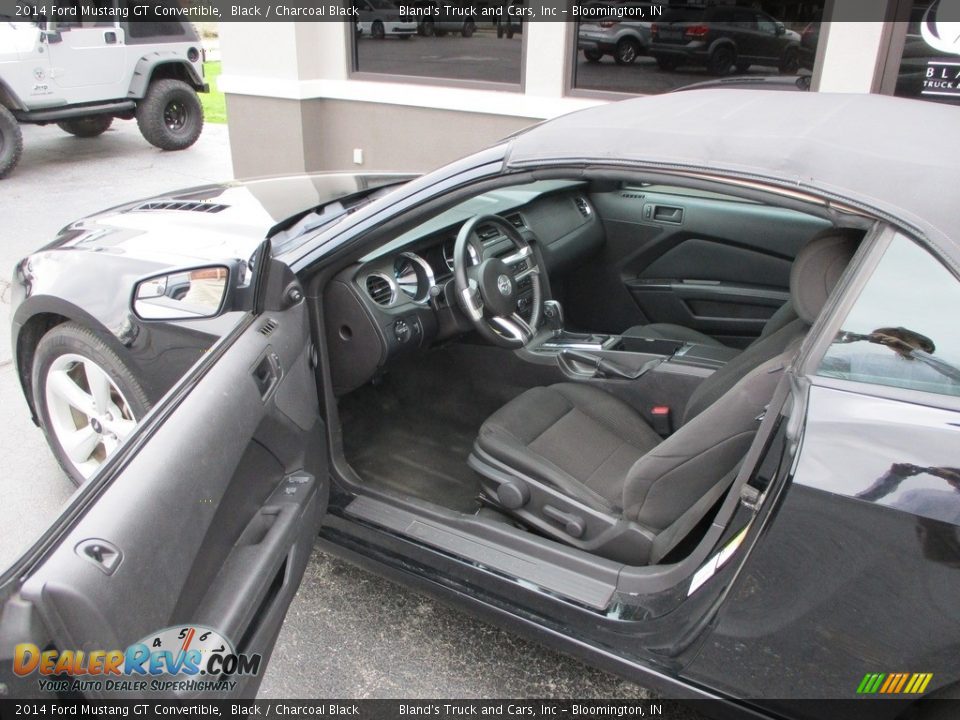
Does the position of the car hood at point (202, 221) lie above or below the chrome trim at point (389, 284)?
above

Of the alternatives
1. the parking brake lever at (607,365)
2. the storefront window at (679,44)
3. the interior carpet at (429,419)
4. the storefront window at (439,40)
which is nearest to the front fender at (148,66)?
the storefront window at (439,40)

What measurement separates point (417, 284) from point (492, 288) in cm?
27

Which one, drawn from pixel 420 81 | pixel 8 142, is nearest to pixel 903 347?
pixel 420 81

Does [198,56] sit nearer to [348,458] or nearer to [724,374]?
[348,458]

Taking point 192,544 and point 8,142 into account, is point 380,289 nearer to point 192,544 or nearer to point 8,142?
point 192,544

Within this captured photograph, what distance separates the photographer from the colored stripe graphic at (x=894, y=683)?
144 centimetres

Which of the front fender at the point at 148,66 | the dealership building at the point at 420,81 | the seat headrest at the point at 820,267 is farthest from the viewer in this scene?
the front fender at the point at 148,66

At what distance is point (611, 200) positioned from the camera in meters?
3.89

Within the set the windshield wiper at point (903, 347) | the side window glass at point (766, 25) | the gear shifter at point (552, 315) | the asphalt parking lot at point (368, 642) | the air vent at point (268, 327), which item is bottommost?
the asphalt parking lot at point (368, 642)

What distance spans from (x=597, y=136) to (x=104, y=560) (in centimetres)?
134

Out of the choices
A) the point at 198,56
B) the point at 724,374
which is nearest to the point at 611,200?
the point at 724,374

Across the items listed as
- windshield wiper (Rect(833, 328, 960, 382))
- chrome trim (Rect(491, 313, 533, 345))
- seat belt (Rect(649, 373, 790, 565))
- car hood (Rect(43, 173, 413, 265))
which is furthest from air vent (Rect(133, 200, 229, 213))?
windshield wiper (Rect(833, 328, 960, 382))

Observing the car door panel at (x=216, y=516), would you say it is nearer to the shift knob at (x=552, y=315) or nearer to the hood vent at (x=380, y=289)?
the hood vent at (x=380, y=289)

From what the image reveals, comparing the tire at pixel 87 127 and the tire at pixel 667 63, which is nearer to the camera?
the tire at pixel 667 63
